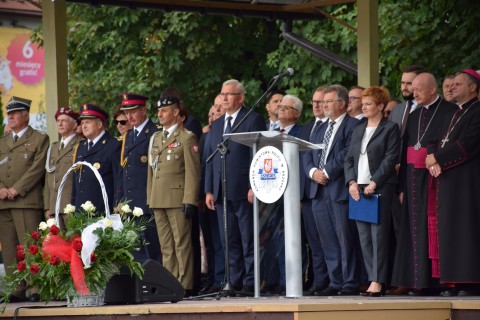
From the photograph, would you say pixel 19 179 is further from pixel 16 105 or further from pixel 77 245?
pixel 77 245

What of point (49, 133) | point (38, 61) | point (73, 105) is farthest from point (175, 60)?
point (38, 61)

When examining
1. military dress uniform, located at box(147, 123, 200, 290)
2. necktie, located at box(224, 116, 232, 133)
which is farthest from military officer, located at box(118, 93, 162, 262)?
necktie, located at box(224, 116, 232, 133)

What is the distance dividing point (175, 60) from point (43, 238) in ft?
40.2

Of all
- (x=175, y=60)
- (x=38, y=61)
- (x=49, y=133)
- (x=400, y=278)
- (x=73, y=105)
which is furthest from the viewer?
(x=38, y=61)

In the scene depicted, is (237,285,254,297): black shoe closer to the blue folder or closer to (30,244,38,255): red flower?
the blue folder

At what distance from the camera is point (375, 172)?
10.8 metres

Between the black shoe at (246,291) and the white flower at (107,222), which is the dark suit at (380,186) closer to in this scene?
the black shoe at (246,291)

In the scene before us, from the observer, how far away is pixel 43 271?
9945 millimetres

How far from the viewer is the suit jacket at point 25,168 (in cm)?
1295

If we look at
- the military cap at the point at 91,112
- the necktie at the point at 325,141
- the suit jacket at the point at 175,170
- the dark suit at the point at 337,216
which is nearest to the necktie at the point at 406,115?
the dark suit at the point at 337,216

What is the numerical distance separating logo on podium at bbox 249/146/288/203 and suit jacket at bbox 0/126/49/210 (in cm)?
353

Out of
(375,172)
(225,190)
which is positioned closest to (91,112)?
(225,190)

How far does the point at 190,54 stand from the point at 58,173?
9.69 m

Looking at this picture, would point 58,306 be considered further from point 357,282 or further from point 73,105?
point 73,105
